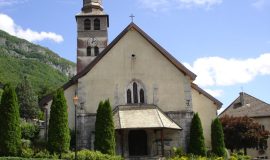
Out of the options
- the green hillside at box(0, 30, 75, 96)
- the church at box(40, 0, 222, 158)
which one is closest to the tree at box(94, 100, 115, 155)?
the church at box(40, 0, 222, 158)

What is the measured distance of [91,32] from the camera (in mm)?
44938

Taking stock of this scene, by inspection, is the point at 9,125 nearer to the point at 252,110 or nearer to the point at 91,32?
the point at 91,32

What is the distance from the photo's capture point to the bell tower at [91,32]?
4434 centimetres

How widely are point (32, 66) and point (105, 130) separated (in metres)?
110

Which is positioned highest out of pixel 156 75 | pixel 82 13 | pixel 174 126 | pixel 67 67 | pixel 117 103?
pixel 67 67

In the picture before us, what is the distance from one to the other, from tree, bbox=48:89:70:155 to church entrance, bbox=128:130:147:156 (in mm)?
6020

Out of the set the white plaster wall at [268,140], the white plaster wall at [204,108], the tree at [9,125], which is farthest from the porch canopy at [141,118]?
the white plaster wall at [268,140]

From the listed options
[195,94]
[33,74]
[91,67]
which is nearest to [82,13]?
[91,67]

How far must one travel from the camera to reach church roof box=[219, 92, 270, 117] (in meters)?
52.9

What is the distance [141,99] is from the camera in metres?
31.5

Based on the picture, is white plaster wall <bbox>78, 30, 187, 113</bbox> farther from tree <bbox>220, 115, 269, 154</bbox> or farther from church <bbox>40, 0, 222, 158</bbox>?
tree <bbox>220, 115, 269, 154</bbox>

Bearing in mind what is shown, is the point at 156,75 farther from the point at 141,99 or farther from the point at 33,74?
the point at 33,74

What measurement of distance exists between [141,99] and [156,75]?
222 centimetres

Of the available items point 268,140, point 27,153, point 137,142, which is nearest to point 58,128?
point 27,153
